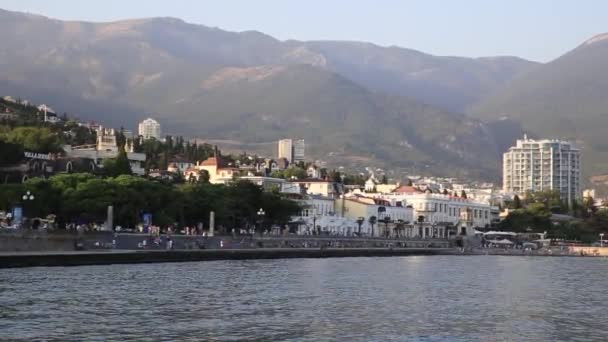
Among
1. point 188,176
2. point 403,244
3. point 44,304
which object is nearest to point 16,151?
point 188,176

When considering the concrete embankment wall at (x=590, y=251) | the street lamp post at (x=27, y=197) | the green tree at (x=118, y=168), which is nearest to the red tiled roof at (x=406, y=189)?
the concrete embankment wall at (x=590, y=251)

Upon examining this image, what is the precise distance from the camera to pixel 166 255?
75.4 metres

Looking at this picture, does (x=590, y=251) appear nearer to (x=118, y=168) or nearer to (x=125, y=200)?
(x=118, y=168)

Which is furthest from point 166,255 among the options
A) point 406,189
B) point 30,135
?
point 406,189

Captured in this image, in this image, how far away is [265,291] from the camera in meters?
49.8

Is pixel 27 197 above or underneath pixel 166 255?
above

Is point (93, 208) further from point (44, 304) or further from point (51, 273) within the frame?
point (44, 304)

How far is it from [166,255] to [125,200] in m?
15.1

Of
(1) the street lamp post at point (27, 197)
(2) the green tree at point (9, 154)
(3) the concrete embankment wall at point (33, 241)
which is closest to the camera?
(3) the concrete embankment wall at point (33, 241)

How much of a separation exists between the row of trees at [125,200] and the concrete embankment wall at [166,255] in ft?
33.6

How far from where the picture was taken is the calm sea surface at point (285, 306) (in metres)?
34.0

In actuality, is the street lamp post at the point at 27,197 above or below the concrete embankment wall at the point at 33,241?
above

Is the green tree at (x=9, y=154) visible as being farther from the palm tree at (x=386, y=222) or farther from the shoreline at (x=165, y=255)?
the palm tree at (x=386, y=222)

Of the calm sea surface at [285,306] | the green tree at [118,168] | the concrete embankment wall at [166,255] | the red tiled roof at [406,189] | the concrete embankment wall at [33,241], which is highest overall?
the red tiled roof at [406,189]
